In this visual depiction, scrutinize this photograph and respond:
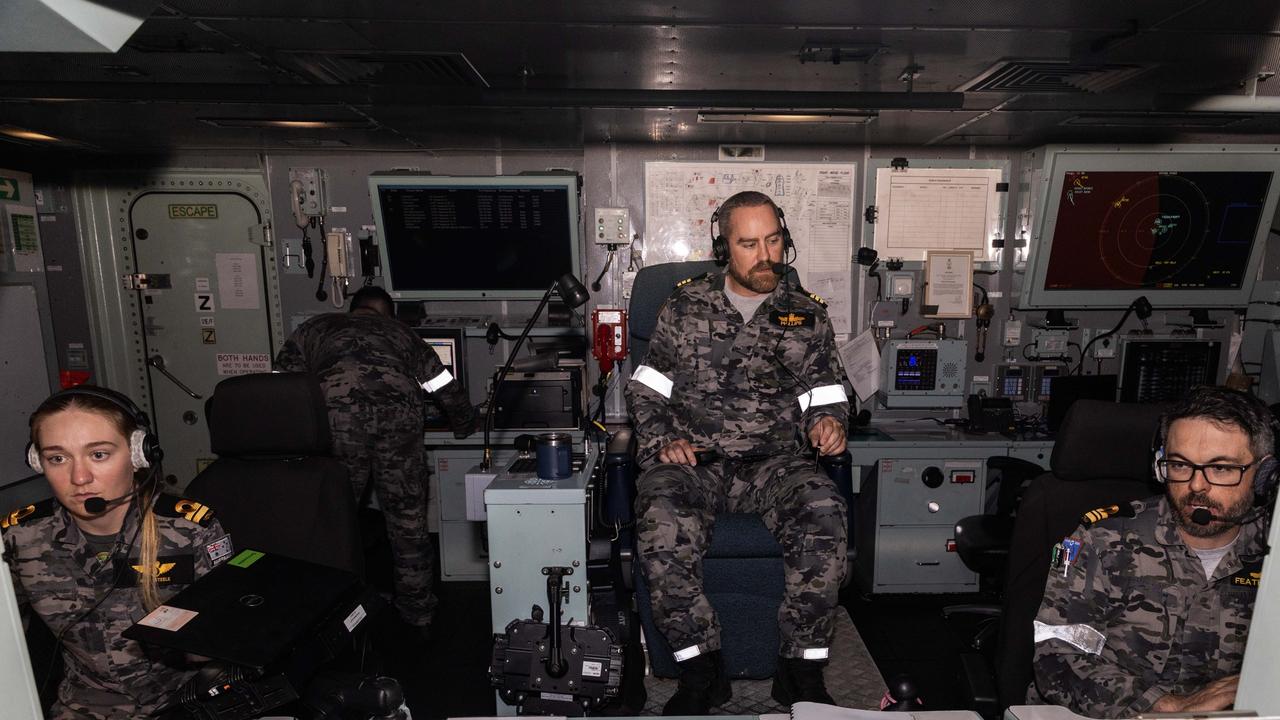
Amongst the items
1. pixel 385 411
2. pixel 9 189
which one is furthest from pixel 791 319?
pixel 9 189

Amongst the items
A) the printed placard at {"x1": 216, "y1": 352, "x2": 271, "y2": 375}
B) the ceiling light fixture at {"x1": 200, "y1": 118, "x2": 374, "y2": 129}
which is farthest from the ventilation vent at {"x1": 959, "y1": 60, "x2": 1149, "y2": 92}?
the printed placard at {"x1": 216, "y1": 352, "x2": 271, "y2": 375}

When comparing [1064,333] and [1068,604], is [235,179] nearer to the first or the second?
[1068,604]

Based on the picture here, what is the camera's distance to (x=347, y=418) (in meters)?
2.90

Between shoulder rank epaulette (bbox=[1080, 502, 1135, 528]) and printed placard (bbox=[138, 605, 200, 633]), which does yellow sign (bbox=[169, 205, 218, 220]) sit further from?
shoulder rank epaulette (bbox=[1080, 502, 1135, 528])

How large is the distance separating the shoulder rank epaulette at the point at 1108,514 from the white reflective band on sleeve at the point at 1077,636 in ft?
0.83

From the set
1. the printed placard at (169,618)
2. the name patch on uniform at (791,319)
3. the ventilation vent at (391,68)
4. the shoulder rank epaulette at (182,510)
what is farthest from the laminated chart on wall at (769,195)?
the printed placard at (169,618)

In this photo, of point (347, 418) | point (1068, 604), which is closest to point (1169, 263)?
point (1068, 604)

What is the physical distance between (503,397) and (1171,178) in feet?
12.9

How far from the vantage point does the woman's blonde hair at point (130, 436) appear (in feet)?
4.97

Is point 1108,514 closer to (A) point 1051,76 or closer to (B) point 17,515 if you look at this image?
(A) point 1051,76

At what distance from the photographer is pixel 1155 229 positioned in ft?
12.1

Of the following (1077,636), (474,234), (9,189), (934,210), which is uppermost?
(9,189)

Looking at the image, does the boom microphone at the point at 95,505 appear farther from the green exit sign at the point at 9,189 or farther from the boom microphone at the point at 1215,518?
the green exit sign at the point at 9,189

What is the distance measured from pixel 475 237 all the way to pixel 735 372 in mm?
2001
